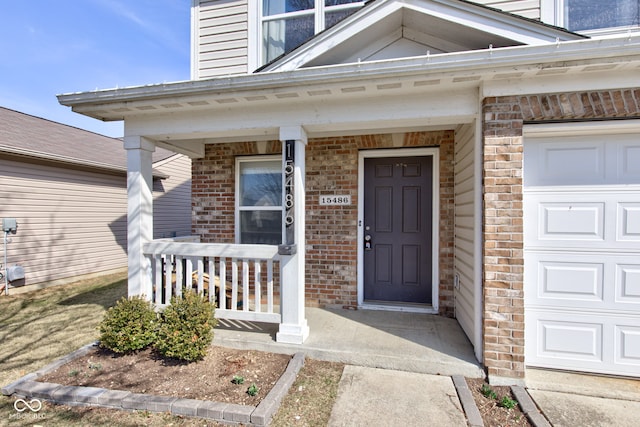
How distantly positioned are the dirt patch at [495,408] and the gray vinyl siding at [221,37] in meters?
4.97

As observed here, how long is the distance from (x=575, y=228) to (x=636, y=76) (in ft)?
4.35

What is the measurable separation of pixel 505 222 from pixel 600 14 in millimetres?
3177

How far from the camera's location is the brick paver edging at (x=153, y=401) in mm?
2275

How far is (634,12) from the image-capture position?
3.57m

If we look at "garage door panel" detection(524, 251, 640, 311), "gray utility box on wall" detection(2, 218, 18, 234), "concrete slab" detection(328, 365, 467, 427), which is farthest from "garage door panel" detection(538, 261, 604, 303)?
"gray utility box on wall" detection(2, 218, 18, 234)

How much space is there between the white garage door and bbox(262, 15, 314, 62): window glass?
3494 millimetres

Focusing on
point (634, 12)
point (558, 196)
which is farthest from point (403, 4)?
point (634, 12)

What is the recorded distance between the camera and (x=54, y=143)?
24.1 feet

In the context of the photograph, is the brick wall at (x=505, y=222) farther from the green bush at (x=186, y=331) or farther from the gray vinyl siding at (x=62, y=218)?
the gray vinyl siding at (x=62, y=218)

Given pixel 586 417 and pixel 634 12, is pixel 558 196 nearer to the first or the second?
pixel 586 417

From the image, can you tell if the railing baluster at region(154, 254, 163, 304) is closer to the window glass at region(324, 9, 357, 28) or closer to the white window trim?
the white window trim

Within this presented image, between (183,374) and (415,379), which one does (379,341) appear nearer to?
(415,379)

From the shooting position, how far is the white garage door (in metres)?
2.66

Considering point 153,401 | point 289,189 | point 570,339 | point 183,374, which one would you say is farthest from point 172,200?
Result: point 570,339
